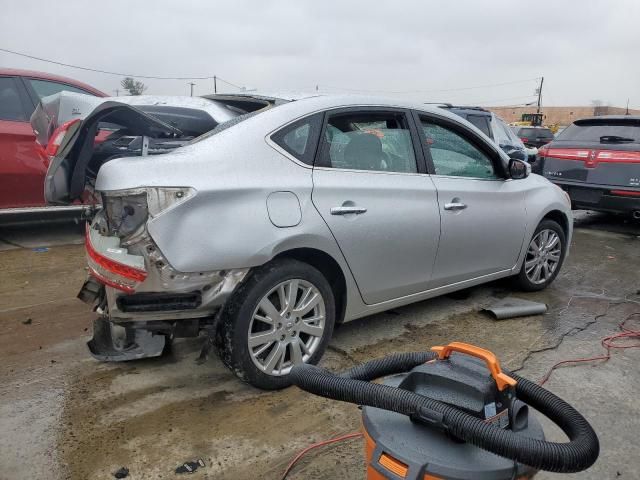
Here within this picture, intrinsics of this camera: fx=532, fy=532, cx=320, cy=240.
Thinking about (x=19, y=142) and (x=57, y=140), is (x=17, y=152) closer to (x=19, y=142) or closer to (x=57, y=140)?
(x=19, y=142)

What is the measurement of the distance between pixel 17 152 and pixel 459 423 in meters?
5.87

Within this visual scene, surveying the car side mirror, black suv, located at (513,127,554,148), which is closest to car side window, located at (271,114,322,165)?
the car side mirror

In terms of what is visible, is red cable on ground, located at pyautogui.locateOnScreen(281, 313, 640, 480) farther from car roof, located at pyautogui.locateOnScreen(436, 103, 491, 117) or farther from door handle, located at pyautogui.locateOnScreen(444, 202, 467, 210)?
car roof, located at pyautogui.locateOnScreen(436, 103, 491, 117)

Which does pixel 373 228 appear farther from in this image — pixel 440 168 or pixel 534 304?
pixel 534 304

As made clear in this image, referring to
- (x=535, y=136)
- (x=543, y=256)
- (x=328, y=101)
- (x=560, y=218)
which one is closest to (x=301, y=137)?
(x=328, y=101)

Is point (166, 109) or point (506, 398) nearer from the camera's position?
point (506, 398)

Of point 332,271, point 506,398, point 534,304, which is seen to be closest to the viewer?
point 506,398

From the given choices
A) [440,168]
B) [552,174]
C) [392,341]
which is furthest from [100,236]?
[552,174]

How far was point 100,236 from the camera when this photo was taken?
283cm

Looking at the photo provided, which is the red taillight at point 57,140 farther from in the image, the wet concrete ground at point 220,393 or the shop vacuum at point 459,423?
the shop vacuum at point 459,423

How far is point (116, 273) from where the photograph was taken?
104 inches

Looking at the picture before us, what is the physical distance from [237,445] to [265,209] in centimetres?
117

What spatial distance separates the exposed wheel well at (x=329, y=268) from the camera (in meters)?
3.03

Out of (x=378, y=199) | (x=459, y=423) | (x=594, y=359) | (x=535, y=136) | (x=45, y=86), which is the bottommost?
(x=594, y=359)
